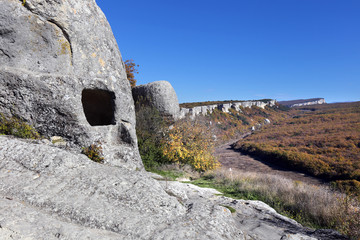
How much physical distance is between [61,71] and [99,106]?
2844 millimetres

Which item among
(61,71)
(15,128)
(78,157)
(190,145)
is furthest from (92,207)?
(190,145)

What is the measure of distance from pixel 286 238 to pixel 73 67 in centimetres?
743

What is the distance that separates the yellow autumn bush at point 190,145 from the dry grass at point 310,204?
2723 millimetres

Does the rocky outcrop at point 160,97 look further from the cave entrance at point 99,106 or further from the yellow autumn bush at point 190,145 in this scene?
the cave entrance at point 99,106

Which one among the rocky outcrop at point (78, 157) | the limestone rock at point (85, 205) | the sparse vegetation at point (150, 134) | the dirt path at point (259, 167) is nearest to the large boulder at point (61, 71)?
the rocky outcrop at point (78, 157)

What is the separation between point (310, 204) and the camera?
7.52 metres

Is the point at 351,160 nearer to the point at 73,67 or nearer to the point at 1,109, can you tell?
the point at 73,67

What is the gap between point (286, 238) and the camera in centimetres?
400

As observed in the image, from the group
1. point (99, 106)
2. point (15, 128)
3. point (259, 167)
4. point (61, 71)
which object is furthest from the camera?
point (259, 167)

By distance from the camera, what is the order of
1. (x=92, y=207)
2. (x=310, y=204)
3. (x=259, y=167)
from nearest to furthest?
(x=92, y=207) < (x=310, y=204) < (x=259, y=167)

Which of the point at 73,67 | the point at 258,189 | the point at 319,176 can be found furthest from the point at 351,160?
the point at 73,67

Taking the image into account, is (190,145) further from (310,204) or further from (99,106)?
(310,204)

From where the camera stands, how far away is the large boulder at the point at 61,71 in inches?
242

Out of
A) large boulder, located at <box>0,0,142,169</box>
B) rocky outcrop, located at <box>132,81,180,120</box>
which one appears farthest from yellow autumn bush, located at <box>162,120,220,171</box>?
large boulder, located at <box>0,0,142,169</box>
